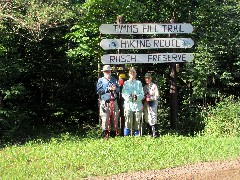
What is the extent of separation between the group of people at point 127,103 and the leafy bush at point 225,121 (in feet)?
6.06

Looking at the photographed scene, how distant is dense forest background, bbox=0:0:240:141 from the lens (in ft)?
37.2

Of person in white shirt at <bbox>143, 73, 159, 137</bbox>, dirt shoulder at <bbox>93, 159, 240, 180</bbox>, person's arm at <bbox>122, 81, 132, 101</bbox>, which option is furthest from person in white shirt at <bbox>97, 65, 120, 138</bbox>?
dirt shoulder at <bbox>93, 159, 240, 180</bbox>

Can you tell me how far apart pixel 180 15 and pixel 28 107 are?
6318mm

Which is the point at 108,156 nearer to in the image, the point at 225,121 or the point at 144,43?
the point at 144,43

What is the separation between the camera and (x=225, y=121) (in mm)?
10922

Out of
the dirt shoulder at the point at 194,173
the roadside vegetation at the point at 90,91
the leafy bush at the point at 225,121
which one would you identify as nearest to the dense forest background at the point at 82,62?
the roadside vegetation at the point at 90,91

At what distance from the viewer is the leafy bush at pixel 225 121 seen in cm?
1066

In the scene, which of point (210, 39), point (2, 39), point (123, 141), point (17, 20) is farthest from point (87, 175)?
point (210, 39)

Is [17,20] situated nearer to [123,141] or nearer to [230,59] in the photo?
[123,141]

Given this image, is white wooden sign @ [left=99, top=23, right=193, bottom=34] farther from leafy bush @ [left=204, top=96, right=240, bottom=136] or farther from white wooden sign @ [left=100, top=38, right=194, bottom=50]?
leafy bush @ [left=204, top=96, right=240, bottom=136]

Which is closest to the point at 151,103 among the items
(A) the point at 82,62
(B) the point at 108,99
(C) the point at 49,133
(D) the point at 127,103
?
(D) the point at 127,103

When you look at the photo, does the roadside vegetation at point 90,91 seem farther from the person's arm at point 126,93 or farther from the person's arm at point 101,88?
the person's arm at point 101,88

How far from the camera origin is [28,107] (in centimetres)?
1448

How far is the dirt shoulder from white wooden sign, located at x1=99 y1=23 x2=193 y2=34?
4.71 meters
